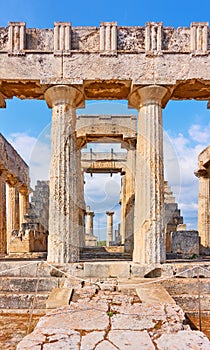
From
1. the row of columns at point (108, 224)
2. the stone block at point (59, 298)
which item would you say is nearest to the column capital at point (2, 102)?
the stone block at point (59, 298)

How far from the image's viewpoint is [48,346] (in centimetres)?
422

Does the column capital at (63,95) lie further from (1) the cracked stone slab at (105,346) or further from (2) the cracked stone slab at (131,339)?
(1) the cracked stone slab at (105,346)

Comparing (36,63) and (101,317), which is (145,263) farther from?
(36,63)

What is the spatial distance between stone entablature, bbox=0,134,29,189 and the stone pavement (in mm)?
12393

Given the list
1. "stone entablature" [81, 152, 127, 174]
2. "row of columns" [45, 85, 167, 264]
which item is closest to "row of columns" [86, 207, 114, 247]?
"stone entablature" [81, 152, 127, 174]

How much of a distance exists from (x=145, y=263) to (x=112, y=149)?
47.0 ft

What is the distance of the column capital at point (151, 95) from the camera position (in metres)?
10.3

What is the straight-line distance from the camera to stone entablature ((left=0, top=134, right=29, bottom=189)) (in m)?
17.7

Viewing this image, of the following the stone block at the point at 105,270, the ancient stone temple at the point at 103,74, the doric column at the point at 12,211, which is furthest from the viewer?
the doric column at the point at 12,211

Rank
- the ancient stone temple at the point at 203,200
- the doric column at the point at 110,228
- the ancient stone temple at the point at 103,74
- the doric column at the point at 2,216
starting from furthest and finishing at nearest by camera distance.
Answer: the doric column at the point at 110,228
the ancient stone temple at the point at 203,200
the doric column at the point at 2,216
the ancient stone temple at the point at 103,74

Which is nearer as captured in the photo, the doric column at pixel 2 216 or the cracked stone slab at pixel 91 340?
the cracked stone slab at pixel 91 340

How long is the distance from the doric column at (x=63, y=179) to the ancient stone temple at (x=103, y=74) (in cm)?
3

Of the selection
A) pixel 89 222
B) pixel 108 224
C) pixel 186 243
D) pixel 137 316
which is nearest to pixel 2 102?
pixel 137 316

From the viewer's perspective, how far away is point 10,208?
70.9 feet
